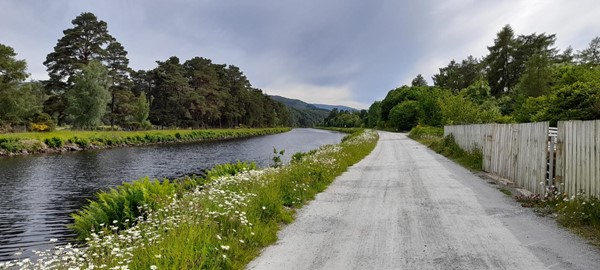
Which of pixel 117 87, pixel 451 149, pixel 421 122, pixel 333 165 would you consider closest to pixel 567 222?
pixel 333 165

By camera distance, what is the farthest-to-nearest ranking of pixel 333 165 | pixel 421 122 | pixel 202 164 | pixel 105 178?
pixel 421 122 < pixel 202 164 < pixel 105 178 < pixel 333 165

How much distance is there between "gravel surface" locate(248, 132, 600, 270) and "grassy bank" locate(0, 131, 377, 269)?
0.41 metres

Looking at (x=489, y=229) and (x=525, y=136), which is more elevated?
(x=525, y=136)

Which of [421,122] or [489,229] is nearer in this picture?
[489,229]

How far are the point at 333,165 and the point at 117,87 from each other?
52605 millimetres

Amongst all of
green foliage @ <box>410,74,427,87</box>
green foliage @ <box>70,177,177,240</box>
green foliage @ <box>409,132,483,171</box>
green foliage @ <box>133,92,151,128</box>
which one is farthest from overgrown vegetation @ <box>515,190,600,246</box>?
green foliage @ <box>410,74,427,87</box>

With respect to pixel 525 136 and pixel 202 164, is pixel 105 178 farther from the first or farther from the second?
pixel 525 136

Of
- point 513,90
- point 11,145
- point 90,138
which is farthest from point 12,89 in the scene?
point 513,90

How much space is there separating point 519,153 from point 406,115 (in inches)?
2809

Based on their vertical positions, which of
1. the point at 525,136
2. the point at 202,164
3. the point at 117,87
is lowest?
the point at 202,164

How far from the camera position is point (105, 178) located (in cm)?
1858

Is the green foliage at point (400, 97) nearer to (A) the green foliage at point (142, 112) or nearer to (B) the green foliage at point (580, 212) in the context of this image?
(A) the green foliage at point (142, 112)

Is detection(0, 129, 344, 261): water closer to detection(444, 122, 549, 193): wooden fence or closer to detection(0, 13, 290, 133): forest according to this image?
detection(444, 122, 549, 193): wooden fence

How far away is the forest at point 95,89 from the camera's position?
41562 millimetres
